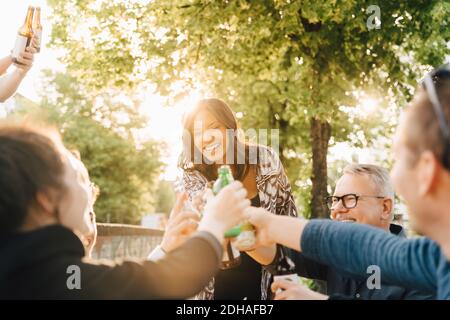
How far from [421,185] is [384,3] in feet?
28.7

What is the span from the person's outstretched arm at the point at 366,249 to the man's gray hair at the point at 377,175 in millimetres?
1302

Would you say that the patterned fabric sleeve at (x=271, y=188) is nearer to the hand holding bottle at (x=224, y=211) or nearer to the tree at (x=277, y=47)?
the hand holding bottle at (x=224, y=211)

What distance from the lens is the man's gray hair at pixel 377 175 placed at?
3293mm

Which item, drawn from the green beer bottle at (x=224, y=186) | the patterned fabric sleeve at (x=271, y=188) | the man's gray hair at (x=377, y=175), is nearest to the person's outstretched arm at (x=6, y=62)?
the patterned fabric sleeve at (x=271, y=188)

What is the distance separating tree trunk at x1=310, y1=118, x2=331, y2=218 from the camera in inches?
491

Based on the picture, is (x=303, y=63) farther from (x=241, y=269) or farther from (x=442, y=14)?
(x=241, y=269)

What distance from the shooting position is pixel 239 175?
3639 mm

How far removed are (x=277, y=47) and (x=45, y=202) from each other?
31.5ft

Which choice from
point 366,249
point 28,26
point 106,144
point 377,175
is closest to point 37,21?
point 28,26

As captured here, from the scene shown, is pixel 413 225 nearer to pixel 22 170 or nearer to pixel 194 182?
pixel 22 170

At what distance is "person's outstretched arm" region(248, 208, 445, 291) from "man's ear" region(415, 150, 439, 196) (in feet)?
1.40

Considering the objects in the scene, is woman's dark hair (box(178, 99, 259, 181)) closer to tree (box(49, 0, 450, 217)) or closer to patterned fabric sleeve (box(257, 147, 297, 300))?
patterned fabric sleeve (box(257, 147, 297, 300))

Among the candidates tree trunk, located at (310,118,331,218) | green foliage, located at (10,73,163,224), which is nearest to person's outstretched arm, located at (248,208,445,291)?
tree trunk, located at (310,118,331,218)

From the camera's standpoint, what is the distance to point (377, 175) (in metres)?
3.34
